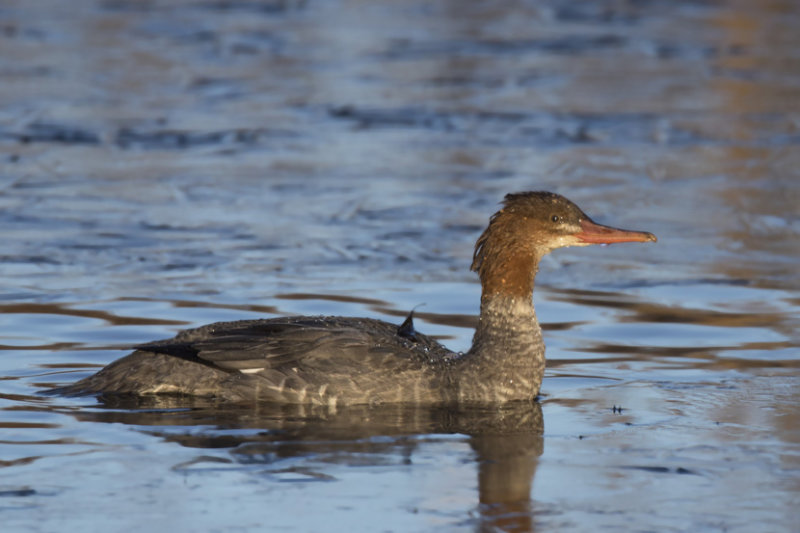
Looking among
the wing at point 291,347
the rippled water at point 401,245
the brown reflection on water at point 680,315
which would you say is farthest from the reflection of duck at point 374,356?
the brown reflection on water at point 680,315

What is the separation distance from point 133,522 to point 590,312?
4.62 metres

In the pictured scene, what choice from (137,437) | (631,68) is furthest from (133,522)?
(631,68)

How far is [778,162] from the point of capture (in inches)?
557

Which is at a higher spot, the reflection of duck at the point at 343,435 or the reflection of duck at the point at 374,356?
the reflection of duck at the point at 374,356

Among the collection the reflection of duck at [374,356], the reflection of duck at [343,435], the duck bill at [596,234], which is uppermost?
the duck bill at [596,234]

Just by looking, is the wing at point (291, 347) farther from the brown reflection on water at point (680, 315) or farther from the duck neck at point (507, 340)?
the brown reflection on water at point (680, 315)

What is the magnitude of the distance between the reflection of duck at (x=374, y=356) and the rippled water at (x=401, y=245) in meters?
0.15

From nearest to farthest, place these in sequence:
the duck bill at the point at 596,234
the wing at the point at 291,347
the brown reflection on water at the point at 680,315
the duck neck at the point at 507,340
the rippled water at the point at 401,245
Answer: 1. the rippled water at the point at 401,245
2. the wing at the point at 291,347
3. the duck neck at the point at 507,340
4. the duck bill at the point at 596,234
5. the brown reflection on water at the point at 680,315

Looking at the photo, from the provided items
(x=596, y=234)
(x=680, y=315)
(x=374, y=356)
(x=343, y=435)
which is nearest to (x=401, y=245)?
(x=680, y=315)

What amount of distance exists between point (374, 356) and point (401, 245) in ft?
12.4

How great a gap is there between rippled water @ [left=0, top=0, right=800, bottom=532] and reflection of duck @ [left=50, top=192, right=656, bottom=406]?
0.48ft

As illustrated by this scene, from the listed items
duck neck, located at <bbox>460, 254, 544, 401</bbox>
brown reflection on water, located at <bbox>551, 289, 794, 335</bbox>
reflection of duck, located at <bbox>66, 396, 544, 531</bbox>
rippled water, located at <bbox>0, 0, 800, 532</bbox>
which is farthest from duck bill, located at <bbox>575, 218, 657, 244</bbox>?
brown reflection on water, located at <bbox>551, 289, 794, 335</bbox>

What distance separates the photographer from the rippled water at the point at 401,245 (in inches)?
244

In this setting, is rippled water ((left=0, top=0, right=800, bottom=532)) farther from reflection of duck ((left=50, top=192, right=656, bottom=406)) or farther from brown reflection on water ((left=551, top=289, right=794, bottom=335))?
reflection of duck ((left=50, top=192, right=656, bottom=406))
